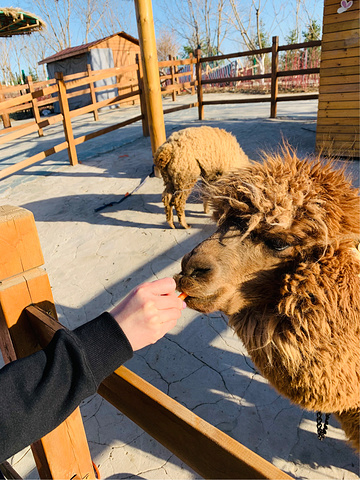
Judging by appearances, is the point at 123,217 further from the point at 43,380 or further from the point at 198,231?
the point at 43,380

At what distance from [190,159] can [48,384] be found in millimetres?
4086

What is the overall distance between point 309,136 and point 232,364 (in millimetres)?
6886

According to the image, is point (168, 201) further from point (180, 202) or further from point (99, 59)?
point (99, 59)

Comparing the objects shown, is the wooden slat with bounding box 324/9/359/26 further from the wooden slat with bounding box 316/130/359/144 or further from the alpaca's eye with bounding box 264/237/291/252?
the alpaca's eye with bounding box 264/237/291/252

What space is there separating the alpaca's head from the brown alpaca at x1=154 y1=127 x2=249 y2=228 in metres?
3.19

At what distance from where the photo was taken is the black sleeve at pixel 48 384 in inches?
28.9

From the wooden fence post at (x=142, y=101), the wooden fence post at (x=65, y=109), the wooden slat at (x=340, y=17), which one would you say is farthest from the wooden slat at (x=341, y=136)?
the wooden fence post at (x=65, y=109)

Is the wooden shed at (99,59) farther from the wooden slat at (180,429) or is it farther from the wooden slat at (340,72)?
the wooden slat at (180,429)

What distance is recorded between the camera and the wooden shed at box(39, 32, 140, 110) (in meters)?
17.3

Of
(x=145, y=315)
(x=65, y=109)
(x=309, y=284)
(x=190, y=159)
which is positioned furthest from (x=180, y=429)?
(x=65, y=109)

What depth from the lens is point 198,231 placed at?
15.4 feet

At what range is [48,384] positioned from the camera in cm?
75

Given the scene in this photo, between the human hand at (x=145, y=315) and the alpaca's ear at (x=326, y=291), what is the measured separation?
0.51m

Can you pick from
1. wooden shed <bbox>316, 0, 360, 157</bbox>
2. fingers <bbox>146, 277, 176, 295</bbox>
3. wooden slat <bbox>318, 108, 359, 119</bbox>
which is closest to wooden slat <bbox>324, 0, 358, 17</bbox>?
wooden shed <bbox>316, 0, 360, 157</bbox>
